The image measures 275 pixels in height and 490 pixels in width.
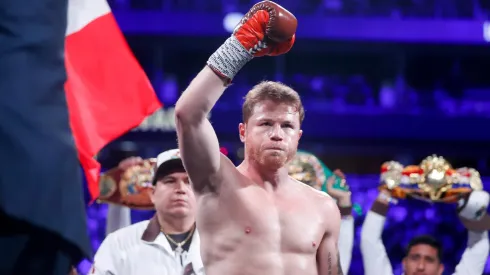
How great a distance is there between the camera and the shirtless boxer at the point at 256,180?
7.06 ft

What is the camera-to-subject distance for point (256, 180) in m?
2.48

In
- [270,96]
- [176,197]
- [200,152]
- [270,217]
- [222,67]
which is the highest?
[222,67]

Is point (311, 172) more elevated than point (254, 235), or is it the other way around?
point (254, 235)

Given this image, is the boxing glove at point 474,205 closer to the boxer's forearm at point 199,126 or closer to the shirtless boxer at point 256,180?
the shirtless boxer at point 256,180

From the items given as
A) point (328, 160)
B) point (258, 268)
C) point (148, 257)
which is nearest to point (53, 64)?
point (258, 268)

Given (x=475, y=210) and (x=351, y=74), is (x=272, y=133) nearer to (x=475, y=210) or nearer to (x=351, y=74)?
(x=475, y=210)

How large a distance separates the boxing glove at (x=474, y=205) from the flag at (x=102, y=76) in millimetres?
1594

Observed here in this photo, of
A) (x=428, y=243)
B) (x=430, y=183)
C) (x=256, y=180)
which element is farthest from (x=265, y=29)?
(x=428, y=243)

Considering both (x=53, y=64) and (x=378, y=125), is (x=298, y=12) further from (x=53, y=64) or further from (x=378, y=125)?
(x=53, y=64)

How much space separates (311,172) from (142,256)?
3.08ft

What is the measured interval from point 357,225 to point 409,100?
279cm

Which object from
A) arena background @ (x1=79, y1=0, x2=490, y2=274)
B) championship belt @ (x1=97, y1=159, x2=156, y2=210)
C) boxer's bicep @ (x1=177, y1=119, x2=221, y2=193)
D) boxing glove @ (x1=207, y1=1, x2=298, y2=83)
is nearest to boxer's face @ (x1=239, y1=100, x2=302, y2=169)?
boxer's bicep @ (x1=177, y1=119, x2=221, y2=193)

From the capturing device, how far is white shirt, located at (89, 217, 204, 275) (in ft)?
11.2

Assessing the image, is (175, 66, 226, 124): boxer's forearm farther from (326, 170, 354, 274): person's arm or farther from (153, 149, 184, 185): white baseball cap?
(326, 170, 354, 274): person's arm
